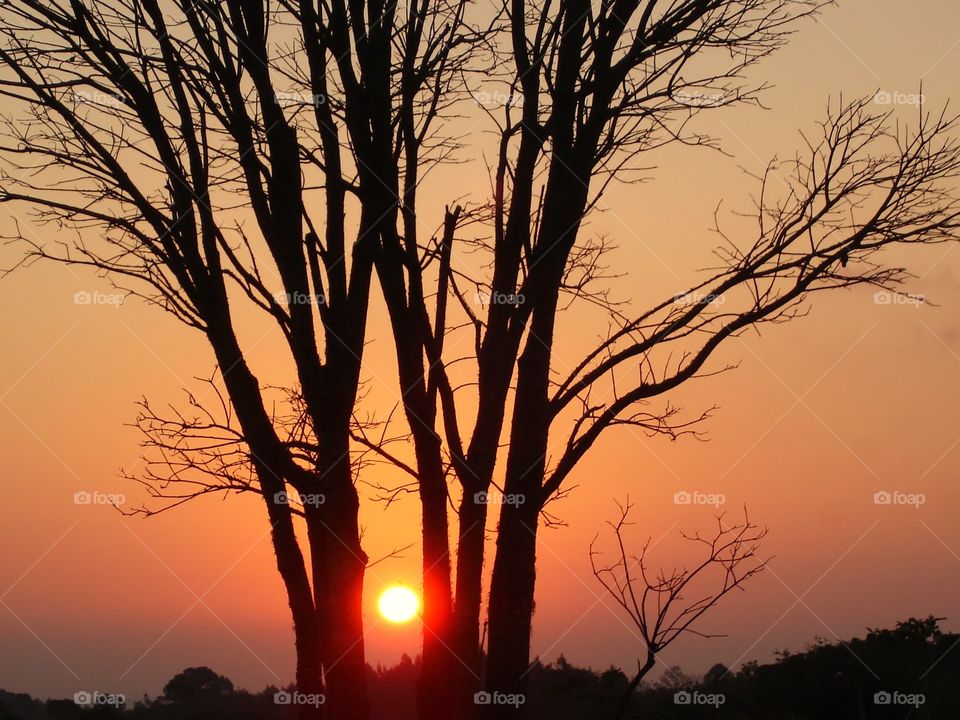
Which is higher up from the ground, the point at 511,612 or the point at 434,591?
the point at 434,591

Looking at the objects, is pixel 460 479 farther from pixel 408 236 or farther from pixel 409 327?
pixel 408 236

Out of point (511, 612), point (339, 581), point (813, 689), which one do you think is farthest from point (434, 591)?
point (813, 689)

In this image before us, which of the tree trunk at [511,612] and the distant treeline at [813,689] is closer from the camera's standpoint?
the tree trunk at [511,612]

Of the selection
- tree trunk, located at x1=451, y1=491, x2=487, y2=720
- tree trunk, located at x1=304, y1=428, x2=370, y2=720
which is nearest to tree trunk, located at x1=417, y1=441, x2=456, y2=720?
tree trunk, located at x1=451, y1=491, x2=487, y2=720

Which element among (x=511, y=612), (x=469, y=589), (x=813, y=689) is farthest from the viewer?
(x=813, y=689)

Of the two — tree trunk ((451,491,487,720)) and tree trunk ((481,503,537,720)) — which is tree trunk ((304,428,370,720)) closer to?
tree trunk ((451,491,487,720))

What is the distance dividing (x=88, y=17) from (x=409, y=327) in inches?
124

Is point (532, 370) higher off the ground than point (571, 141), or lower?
lower

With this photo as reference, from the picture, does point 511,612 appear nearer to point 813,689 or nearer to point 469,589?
point 469,589

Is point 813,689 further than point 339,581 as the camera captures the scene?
Yes

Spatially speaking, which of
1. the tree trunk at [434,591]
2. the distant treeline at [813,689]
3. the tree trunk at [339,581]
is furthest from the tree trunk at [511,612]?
the distant treeline at [813,689]

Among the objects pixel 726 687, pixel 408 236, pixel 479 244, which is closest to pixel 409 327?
pixel 408 236

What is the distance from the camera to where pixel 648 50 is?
7.84m

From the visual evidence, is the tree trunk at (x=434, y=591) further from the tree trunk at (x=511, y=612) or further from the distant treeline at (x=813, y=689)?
the distant treeline at (x=813, y=689)
